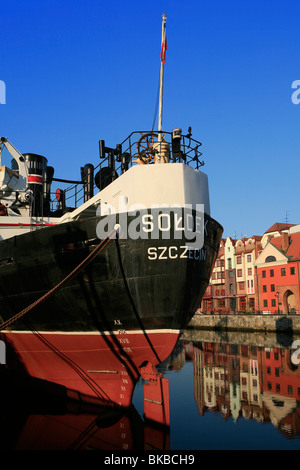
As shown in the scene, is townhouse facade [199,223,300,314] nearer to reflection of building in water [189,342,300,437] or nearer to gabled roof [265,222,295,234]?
gabled roof [265,222,295,234]

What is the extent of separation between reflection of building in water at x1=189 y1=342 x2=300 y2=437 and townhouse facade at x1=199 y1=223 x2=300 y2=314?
74.0 feet

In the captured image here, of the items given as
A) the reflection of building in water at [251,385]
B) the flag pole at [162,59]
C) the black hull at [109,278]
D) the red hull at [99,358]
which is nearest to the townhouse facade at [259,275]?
the reflection of building in water at [251,385]

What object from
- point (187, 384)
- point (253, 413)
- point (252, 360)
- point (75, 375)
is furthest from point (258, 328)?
point (75, 375)

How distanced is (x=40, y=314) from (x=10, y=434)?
382cm

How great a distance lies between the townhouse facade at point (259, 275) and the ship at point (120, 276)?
43674 millimetres

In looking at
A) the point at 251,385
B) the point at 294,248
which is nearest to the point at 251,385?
the point at 251,385

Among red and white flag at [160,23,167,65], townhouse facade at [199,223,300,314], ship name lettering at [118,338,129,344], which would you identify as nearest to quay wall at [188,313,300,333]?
townhouse facade at [199,223,300,314]

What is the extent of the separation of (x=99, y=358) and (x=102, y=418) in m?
2.02

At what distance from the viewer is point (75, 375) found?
1340 centimetres

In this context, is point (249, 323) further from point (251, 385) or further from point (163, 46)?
point (163, 46)

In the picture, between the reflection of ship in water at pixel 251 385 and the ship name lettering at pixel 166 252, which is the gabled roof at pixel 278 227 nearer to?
the reflection of ship in water at pixel 251 385

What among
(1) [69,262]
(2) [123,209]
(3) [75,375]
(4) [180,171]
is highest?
(4) [180,171]

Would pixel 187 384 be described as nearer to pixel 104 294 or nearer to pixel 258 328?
pixel 104 294

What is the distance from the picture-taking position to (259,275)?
6022 cm
